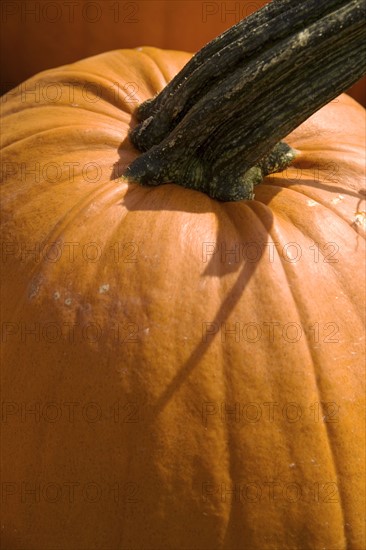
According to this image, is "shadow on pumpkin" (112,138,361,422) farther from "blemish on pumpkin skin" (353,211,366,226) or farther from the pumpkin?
the pumpkin

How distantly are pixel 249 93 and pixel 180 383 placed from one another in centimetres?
54

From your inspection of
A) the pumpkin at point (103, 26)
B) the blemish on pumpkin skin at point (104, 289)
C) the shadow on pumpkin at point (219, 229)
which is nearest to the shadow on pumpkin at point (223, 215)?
the shadow on pumpkin at point (219, 229)

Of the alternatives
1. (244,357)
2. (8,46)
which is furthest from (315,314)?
(8,46)

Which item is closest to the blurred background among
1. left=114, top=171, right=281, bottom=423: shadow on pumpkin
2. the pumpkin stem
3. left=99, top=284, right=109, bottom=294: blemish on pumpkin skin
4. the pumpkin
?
the pumpkin

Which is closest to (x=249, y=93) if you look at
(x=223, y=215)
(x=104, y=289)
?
(x=223, y=215)

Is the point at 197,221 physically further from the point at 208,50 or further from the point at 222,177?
the point at 208,50

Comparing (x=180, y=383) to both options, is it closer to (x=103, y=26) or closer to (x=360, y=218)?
(x=360, y=218)

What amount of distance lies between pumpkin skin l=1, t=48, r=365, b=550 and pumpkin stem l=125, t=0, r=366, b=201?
0.33ft

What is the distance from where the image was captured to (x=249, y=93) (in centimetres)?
134

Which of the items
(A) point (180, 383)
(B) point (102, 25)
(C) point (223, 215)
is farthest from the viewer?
(B) point (102, 25)

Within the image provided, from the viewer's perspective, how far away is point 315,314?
1290mm

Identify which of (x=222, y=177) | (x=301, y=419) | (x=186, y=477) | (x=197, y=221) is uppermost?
(x=222, y=177)

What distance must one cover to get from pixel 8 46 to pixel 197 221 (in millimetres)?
1386

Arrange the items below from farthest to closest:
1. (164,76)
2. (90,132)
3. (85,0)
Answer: (85,0)
(164,76)
(90,132)
